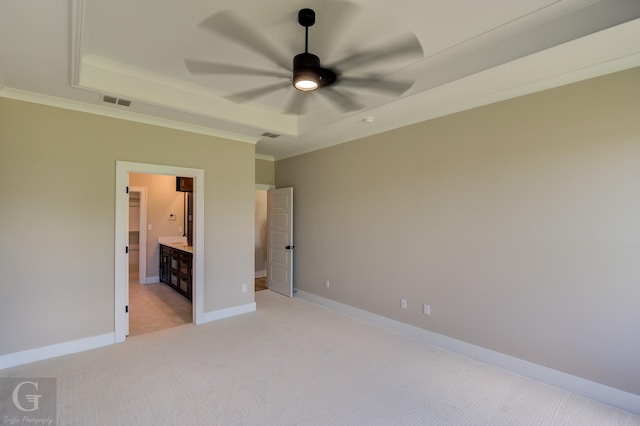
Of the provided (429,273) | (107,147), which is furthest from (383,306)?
(107,147)

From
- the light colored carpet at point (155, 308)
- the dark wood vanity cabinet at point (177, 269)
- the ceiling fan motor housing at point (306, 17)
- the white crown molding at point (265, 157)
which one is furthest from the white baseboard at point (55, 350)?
the ceiling fan motor housing at point (306, 17)

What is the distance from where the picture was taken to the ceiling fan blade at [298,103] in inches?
147

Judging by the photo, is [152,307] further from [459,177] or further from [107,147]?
[459,177]

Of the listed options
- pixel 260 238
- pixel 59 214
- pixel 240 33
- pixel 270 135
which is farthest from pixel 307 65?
pixel 260 238

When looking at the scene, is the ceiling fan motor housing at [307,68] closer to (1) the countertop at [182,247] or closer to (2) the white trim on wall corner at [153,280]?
(1) the countertop at [182,247]

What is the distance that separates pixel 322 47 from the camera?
2.69m

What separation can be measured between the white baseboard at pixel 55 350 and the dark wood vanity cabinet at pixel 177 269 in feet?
5.90

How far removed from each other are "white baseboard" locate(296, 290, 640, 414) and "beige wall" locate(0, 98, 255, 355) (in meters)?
3.58

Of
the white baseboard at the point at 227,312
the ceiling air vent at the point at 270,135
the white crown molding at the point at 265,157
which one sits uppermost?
the ceiling air vent at the point at 270,135

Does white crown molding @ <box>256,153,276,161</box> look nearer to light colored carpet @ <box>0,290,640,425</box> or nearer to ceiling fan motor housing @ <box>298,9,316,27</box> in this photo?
light colored carpet @ <box>0,290,640,425</box>

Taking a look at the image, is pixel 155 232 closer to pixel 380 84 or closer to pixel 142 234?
pixel 142 234

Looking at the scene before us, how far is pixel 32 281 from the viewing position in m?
3.21

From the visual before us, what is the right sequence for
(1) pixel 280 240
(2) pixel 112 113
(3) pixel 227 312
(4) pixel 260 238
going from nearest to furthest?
(2) pixel 112 113, (3) pixel 227 312, (1) pixel 280 240, (4) pixel 260 238

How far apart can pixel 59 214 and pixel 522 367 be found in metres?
5.15
